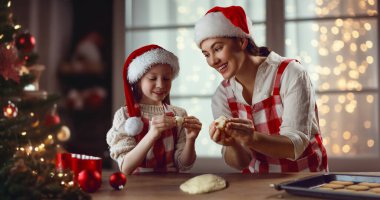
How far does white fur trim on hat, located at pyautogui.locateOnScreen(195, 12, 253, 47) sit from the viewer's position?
1750mm

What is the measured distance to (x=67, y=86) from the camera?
4.85 metres

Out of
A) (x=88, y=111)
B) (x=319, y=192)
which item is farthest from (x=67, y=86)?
(x=319, y=192)

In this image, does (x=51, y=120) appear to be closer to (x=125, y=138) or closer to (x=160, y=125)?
(x=125, y=138)

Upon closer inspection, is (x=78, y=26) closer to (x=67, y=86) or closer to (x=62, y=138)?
(x=67, y=86)

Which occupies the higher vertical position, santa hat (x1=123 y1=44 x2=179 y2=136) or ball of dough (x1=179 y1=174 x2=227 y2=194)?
santa hat (x1=123 y1=44 x2=179 y2=136)

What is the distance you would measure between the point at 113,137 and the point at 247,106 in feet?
1.55

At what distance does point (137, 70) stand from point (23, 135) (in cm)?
48

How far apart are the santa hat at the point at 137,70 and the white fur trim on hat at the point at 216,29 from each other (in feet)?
0.43

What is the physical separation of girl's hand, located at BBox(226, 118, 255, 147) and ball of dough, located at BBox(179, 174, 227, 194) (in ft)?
0.64

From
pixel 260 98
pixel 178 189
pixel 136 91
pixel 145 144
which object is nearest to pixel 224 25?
pixel 260 98

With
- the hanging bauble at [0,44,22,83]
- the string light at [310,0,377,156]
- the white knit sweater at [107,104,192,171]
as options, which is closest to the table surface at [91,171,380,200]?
the white knit sweater at [107,104,192,171]

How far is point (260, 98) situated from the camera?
5.89 feet

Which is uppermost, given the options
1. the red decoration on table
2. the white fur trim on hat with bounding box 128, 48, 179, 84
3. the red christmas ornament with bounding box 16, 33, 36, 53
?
the red christmas ornament with bounding box 16, 33, 36, 53

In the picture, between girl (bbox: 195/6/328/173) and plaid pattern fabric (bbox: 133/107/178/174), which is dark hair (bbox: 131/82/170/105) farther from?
girl (bbox: 195/6/328/173)
